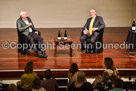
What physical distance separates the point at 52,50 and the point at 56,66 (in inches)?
68.1

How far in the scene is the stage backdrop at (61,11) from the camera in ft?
40.4

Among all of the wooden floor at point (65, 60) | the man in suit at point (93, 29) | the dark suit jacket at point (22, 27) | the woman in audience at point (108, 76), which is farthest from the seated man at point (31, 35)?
the woman in audience at point (108, 76)

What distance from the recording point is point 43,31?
38.8 feet

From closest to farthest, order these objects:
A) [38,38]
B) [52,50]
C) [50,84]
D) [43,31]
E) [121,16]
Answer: [50,84] < [38,38] < [52,50] < [43,31] < [121,16]

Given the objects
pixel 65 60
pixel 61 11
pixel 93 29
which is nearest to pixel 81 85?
pixel 65 60

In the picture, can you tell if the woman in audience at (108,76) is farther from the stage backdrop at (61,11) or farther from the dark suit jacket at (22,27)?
the stage backdrop at (61,11)

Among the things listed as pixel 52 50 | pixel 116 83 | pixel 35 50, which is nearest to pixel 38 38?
pixel 35 50

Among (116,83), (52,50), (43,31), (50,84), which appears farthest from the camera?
(43,31)

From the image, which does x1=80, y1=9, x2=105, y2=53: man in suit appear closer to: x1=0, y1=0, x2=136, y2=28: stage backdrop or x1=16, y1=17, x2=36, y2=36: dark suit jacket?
x1=16, y1=17, x2=36, y2=36: dark suit jacket

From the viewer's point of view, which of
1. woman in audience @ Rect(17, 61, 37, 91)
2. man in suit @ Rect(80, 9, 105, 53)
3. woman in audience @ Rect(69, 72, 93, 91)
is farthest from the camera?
man in suit @ Rect(80, 9, 105, 53)

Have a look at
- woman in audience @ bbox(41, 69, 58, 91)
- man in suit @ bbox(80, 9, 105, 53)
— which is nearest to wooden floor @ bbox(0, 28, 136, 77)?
man in suit @ bbox(80, 9, 105, 53)

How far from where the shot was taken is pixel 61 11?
492 inches

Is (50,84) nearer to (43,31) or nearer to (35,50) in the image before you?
(35,50)

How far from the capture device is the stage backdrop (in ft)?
40.4
